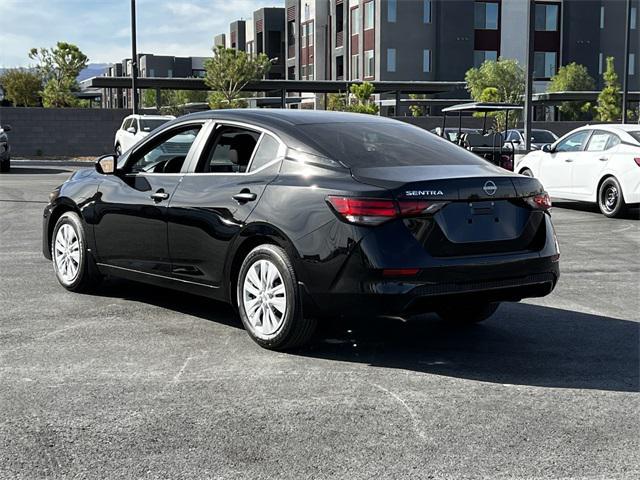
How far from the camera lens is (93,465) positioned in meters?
4.09

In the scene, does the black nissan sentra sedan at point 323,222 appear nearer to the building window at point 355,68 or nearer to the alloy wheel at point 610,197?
the alloy wheel at point 610,197

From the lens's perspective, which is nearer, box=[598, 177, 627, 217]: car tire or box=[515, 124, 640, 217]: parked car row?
box=[515, 124, 640, 217]: parked car row

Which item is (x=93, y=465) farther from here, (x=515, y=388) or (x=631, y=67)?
(x=631, y=67)

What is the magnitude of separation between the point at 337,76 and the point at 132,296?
6474cm

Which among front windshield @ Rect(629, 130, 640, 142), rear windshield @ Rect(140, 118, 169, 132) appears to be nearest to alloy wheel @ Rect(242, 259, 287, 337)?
A: front windshield @ Rect(629, 130, 640, 142)

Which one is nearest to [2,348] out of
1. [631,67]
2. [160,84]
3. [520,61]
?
[160,84]

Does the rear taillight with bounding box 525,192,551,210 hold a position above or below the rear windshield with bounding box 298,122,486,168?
below

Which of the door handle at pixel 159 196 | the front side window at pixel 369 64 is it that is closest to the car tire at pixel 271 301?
the door handle at pixel 159 196

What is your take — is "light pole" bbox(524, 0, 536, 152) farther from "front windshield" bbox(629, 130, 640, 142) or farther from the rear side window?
the rear side window

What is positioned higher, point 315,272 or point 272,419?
point 315,272

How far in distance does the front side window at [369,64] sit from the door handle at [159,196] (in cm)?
5727

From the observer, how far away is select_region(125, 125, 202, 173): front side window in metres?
7.24

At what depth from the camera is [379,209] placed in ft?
18.4

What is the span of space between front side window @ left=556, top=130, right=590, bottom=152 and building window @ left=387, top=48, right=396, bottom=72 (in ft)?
153
